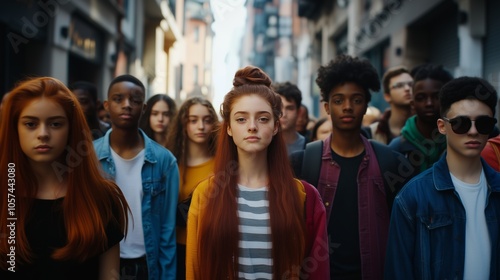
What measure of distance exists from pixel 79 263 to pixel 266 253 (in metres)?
0.97

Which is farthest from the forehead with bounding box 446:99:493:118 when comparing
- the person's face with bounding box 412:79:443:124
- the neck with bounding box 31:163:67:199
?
the neck with bounding box 31:163:67:199

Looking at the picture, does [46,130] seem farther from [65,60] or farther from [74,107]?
[65,60]

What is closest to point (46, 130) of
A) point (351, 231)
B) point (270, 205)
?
point (270, 205)

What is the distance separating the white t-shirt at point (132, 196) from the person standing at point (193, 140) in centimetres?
63

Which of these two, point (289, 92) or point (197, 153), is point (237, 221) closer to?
point (197, 153)

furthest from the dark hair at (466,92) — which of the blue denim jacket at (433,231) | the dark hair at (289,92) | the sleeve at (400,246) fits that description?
the dark hair at (289,92)

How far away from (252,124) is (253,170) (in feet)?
0.95

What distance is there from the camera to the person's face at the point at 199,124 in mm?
5051

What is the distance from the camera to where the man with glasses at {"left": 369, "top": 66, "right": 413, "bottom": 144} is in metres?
5.87

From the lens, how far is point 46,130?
2607 mm

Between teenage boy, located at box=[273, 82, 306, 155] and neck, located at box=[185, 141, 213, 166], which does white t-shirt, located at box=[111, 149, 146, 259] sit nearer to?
neck, located at box=[185, 141, 213, 166]

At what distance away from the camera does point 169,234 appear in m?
4.14

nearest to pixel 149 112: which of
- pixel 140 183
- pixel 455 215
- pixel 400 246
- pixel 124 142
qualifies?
pixel 124 142

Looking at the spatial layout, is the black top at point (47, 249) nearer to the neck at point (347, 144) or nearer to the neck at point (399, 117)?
the neck at point (347, 144)
